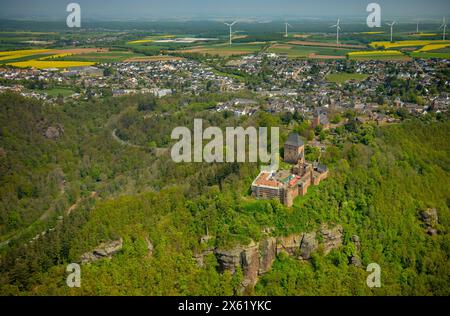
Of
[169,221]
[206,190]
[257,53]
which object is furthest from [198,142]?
[257,53]

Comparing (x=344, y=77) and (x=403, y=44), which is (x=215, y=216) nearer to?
(x=344, y=77)

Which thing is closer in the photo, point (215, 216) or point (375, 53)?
point (215, 216)

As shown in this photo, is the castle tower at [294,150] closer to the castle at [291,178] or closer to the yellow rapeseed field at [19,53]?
the castle at [291,178]

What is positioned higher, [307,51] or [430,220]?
[307,51]

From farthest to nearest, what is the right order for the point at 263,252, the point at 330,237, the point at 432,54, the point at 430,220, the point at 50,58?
1. the point at 50,58
2. the point at 432,54
3. the point at 430,220
4. the point at 330,237
5. the point at 263,252

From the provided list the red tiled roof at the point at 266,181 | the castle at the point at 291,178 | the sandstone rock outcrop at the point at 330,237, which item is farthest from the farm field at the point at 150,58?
the sandstone rock outcrop at the point at 330,237

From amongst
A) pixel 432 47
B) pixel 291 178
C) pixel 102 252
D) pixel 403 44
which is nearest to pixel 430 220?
pixel 291 178

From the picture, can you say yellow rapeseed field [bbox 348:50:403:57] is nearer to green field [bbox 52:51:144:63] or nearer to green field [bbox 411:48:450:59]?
green field [bbox 411:48:450:59]

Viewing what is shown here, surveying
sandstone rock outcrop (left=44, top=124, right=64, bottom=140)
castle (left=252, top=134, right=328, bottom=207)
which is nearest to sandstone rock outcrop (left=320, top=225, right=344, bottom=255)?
castle (left=252, top=134, right=328, bottom=207)
